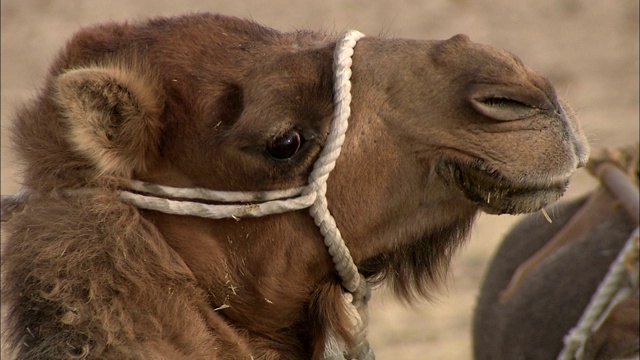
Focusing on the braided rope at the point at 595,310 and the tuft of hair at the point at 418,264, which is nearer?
the tuft of hair at the point at 418,264

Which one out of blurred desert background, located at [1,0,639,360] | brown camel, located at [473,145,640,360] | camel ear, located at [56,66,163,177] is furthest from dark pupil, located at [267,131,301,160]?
blurred desert background, located at [1,0,639,360]

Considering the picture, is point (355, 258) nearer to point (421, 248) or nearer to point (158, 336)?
point (421, 248)

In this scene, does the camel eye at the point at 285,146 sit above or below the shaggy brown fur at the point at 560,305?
above

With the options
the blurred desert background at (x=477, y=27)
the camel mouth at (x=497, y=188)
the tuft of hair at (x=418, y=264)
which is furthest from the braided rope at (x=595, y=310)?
the blurred desert background at (x=477, y=27)

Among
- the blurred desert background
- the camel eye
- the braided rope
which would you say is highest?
the camel eye

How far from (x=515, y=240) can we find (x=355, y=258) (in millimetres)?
2580

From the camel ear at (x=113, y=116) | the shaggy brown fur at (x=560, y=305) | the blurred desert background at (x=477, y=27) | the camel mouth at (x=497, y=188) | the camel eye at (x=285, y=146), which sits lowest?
the blurred desert background at (x=477, y=27)

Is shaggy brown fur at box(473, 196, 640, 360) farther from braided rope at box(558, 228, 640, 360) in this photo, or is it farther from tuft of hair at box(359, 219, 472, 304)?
tuft of hair at box(359, 219, 472, 304)

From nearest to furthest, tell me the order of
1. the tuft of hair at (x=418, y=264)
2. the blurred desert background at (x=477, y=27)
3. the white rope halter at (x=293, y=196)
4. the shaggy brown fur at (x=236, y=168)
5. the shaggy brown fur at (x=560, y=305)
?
the shaggy brown fur at (x=236, y=168) → the white rope halter at (x=293, y=196) → the tuft of hair at (x=418, y=264) → the shaggy brown fur at (x=560, y=305) → the blurred desert background at (x=477, y=27)

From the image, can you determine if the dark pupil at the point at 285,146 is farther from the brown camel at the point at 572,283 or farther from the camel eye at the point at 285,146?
the brown camel at the point at 572,283

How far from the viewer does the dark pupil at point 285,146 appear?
2.78 m

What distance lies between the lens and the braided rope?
385 centimetres

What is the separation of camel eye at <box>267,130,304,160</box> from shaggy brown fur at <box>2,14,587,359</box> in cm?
2

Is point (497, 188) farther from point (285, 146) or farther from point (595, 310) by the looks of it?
point (595, 310)
